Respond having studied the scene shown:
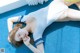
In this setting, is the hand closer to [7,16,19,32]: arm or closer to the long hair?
the long hair

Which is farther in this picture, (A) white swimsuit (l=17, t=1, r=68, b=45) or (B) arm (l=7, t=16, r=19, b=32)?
(B) arm (l=7, t=16, r=19, b=32)

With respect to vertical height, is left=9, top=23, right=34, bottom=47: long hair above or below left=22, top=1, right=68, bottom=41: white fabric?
below

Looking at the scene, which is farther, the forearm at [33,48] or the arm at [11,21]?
the arm at [11,21]

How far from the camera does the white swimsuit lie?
4.59 ft

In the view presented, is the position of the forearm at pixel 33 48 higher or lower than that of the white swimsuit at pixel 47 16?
lower

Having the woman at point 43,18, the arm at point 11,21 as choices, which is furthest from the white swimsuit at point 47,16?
the arm at point 11,21

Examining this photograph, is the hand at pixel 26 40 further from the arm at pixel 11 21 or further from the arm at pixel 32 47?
the arm at pixel 11 21

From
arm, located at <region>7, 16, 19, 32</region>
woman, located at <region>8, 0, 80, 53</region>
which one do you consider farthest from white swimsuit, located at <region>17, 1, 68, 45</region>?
arm, located at <region>7, 16, 19, 32</region>

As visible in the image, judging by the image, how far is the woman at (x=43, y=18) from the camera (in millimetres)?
1379

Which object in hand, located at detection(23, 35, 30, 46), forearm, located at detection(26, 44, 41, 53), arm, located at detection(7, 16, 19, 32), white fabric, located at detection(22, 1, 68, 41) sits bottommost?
forearm, located at detection(26, 44, 41, 53)

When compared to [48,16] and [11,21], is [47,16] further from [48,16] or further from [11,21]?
[11,21]

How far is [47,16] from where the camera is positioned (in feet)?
4.64

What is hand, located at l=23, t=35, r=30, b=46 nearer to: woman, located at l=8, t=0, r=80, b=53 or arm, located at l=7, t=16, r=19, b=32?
woman, located at l=8, t=0, r=80, b=53

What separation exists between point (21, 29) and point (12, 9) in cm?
27
